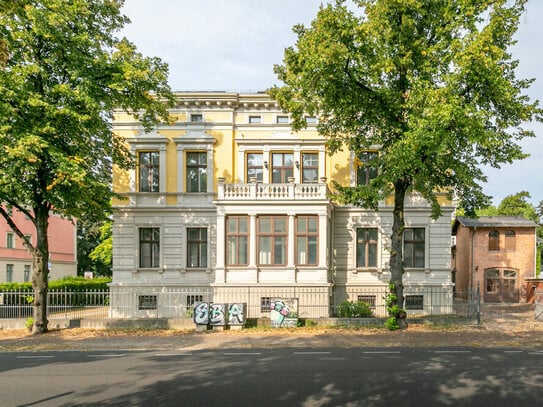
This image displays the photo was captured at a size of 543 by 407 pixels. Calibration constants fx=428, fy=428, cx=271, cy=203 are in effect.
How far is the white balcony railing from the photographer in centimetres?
2134

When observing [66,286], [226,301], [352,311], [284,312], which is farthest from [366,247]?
[66,286]

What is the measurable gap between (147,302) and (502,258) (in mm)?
25349

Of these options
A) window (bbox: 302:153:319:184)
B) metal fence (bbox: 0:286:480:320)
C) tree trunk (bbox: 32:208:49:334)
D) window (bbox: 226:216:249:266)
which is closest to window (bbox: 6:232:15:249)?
metal fence (bbox: 0:286:480:320)

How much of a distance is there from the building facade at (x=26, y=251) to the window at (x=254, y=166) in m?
19.3

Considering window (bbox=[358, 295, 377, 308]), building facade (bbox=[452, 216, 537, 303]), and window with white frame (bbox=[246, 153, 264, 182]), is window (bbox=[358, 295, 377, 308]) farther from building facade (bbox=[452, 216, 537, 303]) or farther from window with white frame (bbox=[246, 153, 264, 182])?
building facade (bbox=[452, 216, 537, 303])

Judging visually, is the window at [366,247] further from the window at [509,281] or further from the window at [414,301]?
the window at [509,281]

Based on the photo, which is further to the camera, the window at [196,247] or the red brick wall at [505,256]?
the red brick wall at [505,256]

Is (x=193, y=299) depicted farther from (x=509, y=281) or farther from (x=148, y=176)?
(x=509, y=281)

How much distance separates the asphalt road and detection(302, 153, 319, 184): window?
11925 mm

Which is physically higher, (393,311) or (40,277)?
(40,277)

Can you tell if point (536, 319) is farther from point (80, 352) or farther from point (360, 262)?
point (80, 352)

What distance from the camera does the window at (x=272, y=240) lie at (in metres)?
21.4

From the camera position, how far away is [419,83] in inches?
594

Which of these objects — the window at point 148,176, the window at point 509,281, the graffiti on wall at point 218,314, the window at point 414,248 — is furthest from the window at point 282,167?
the window at point 509,281
